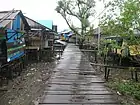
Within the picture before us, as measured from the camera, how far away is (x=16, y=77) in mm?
13953

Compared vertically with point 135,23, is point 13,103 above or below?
below

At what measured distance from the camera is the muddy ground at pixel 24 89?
955cm

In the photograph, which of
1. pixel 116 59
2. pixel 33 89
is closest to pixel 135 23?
pixel 33 89

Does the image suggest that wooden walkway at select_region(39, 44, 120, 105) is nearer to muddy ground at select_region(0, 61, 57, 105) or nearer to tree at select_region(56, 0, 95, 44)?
muddy ground at select_region(0, 61, 57, 105)

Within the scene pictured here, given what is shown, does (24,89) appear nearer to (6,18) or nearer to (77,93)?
(6,18)

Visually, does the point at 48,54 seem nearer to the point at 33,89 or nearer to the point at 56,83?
the point at 33,89

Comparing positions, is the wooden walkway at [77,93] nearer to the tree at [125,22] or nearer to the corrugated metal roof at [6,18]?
the tree at [125,22]

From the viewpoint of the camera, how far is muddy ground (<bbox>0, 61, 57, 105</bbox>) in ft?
31.3

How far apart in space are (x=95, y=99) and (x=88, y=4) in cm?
2792

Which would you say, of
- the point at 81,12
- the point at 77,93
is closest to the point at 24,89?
the point at 77,93

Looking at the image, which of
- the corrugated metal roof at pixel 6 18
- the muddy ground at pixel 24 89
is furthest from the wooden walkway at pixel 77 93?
the corrugated metal roof at pixel 6 18

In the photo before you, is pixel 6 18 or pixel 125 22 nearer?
pixel 125 22

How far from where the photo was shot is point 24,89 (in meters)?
11.3

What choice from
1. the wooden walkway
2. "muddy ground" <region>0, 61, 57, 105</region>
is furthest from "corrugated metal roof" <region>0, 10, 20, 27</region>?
the wooden walkway
